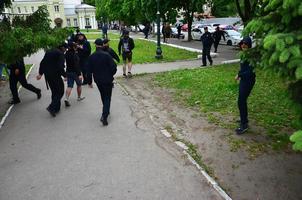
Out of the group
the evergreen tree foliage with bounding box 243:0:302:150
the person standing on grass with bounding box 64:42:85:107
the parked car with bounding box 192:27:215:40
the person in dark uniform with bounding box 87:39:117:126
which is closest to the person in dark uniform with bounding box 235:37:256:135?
the evergreen tree foliage with bounding box 243:0:302:150

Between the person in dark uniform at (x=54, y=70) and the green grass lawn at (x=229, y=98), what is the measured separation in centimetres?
360

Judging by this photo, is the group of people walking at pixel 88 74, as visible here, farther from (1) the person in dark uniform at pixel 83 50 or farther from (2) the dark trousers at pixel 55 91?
(1) the person in dark uniform at pixel 83 50

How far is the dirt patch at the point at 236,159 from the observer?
5332mm

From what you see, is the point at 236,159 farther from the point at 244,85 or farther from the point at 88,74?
the point at 88,74

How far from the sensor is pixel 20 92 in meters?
12.7

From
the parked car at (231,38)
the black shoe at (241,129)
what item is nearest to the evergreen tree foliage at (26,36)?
the black shoe at (241,129)

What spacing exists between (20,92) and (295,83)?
1029cm

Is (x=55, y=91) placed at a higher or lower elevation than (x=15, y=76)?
lower

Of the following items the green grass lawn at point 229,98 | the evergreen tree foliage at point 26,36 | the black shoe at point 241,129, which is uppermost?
the evergreen tree foliage at point 26,36

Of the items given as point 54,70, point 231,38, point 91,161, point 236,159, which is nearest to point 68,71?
point 54,70

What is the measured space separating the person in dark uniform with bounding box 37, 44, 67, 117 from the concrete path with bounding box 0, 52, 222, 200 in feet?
1.31

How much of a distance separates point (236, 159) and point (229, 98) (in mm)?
4354

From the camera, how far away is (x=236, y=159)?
6.39 metres

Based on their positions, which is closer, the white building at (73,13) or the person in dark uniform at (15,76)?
the person in dark uniform at (15,76)
